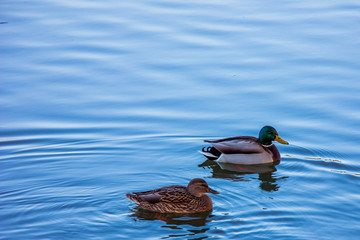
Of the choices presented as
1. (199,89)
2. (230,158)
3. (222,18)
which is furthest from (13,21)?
(230,158)

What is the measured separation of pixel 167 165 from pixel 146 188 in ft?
3.37

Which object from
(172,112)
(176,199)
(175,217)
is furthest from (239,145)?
(175,217)

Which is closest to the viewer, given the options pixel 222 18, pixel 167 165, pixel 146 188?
pixel 146 188

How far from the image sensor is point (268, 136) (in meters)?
12.7

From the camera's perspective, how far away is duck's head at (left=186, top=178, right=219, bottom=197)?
10.1 metres

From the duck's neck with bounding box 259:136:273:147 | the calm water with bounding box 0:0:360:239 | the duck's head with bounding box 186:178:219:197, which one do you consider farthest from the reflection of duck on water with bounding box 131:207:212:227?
the duck's neck with bounding box 259:136:273:147

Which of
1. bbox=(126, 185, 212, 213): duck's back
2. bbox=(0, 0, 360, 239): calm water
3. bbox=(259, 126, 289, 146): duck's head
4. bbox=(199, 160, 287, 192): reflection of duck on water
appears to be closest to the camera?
bbox=(0, 0, 360, 239): calm water

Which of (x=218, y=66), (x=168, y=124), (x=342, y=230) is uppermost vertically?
(x=218, y=66)

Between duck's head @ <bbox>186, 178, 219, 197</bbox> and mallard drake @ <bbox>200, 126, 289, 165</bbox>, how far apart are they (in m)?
2.15

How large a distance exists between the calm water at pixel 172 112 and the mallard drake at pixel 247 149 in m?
0.24

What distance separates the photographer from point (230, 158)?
1270 cm

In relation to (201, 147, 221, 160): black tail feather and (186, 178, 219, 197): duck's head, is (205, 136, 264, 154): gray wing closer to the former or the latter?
(201, 147, 221, 160): black tail feather

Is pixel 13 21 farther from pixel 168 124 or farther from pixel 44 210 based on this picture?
pixel 44 210

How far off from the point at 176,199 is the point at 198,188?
15.8 inches
